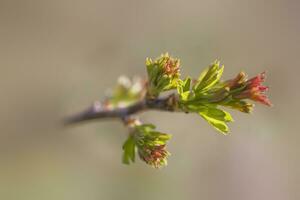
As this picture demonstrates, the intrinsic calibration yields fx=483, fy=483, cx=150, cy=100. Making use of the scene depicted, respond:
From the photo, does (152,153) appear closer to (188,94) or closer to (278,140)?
(188,94)

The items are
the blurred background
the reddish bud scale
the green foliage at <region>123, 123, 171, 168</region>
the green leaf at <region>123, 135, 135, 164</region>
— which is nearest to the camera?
the reddish bud scale

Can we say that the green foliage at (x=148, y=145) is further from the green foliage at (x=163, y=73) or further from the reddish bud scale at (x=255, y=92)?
the reddish bud scale at (x=255, y=92)

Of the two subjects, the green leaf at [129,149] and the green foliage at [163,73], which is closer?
the green foliage at [163,73]

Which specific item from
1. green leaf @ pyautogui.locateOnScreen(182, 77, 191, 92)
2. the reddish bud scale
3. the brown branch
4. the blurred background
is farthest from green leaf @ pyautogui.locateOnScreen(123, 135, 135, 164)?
the blurred background

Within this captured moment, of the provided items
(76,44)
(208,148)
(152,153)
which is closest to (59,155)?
(76,44)

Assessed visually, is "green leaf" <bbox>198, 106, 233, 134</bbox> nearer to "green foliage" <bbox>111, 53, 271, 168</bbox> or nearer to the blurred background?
"green foliage" <bbox>111, 53, 271, 168</bbox>

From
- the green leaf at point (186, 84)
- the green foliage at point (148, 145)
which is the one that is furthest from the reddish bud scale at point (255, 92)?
the green foliage at point (148, 145)
